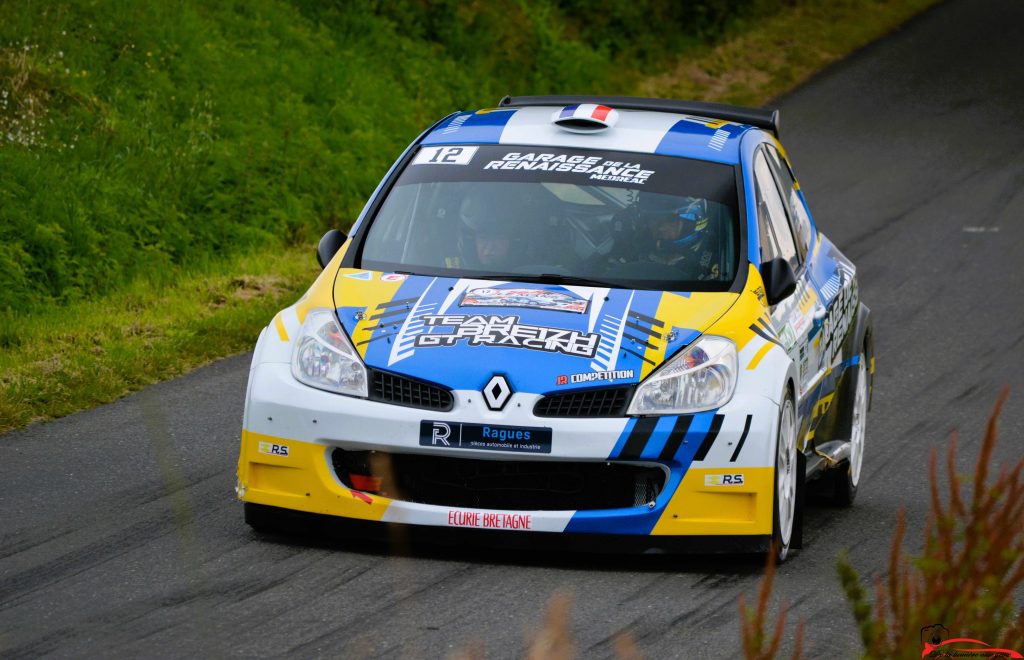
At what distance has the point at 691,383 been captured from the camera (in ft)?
21.1

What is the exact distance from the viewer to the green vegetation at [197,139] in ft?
36.6

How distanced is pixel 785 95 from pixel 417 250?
637 inches

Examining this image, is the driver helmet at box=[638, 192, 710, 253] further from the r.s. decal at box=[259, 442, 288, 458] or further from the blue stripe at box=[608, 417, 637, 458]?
the r.s. decal at box=[259, 442, 288, 458]

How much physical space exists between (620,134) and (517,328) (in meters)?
1.73

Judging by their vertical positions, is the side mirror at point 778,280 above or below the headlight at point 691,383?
above

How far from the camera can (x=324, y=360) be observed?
662cm

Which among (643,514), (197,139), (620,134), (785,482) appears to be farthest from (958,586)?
(197,139)

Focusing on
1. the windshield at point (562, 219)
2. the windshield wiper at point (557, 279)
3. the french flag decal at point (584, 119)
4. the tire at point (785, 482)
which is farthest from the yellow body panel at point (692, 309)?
the french flag decal at point (584, 119)

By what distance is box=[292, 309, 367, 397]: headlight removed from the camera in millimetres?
6496

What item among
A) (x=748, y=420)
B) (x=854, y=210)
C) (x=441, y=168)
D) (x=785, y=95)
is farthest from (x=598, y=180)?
(x=785, y=95)

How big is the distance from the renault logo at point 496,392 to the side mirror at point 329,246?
140 cm

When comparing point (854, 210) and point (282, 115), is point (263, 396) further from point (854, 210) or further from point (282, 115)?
point (854, 210)

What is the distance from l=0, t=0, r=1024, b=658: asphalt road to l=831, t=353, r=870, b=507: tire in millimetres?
94

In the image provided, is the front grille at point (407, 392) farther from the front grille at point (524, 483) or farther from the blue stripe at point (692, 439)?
the blue stripe at point (692, 439)
